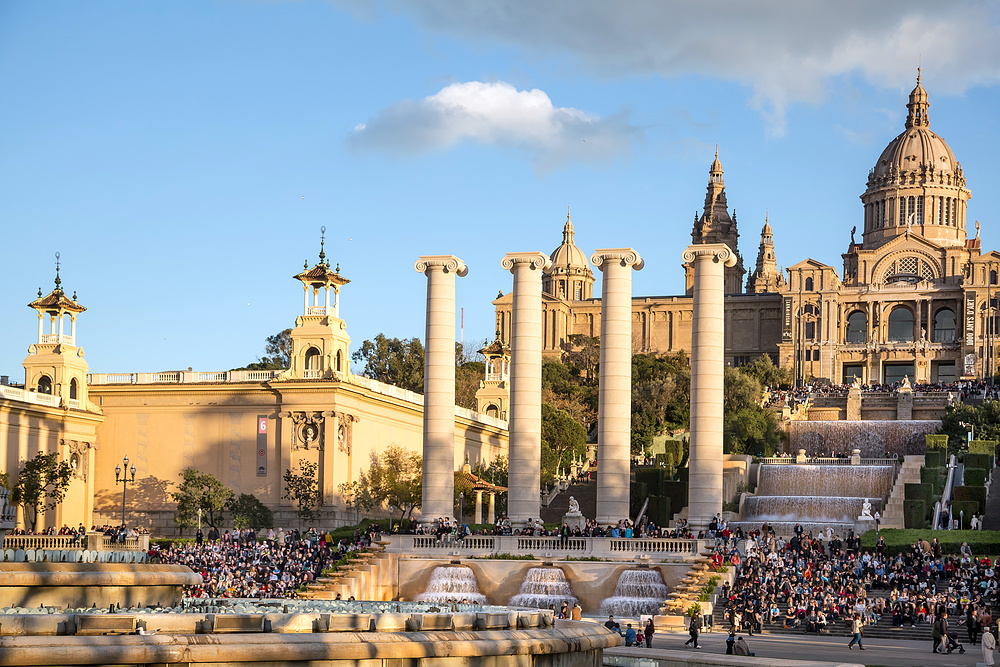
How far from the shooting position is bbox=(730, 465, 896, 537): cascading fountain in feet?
234

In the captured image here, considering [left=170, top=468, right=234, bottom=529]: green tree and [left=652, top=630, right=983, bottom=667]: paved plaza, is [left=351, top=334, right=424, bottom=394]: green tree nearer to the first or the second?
[left=170, top=468, right=234, bottom=529]: green tree

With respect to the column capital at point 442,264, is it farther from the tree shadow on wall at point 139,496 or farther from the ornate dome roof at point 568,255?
the ornate dome roof at point 568,255

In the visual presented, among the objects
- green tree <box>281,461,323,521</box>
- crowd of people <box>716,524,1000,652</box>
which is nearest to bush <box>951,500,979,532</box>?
crowd of people <box>716,524,1000,652</box>

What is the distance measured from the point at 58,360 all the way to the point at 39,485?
8347 mm

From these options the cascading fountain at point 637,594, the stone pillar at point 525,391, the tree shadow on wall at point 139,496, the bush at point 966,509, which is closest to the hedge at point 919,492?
the bush at point 966,509

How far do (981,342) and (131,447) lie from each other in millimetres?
84477

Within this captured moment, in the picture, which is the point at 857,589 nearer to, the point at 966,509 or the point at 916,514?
the point at 916,514

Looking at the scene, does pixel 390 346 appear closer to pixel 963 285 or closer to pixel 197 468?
pixel 197 468

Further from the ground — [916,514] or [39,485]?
[39,485]

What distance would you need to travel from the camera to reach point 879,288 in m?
140

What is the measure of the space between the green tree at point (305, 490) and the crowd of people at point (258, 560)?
11.0 meters

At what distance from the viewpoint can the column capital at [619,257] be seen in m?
54.8

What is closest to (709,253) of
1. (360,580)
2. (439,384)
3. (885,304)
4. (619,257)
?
(619,257)

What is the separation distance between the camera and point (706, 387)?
53.0 metres
